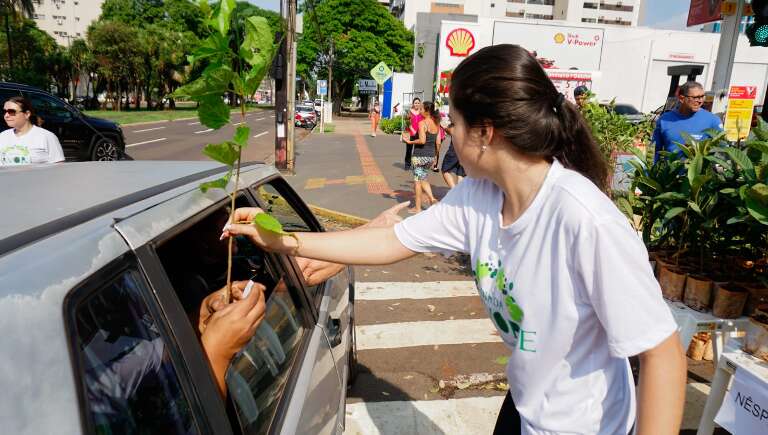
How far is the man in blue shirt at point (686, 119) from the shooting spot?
5672 millimetres

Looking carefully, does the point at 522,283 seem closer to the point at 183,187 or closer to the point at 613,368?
the point at 613,368

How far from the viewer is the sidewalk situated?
31.2 ft

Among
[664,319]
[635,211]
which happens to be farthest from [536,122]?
[635,211]

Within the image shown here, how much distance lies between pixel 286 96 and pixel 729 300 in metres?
11.0

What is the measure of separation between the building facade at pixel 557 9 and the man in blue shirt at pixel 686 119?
74609 mm

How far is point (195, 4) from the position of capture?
132 centimetres

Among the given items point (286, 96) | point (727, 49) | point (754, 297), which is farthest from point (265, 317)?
point (286, 96)

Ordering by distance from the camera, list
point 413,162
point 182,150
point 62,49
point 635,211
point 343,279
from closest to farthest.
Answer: point 343,279
point 635,211
point 413,162
point 182,150
point 62,49

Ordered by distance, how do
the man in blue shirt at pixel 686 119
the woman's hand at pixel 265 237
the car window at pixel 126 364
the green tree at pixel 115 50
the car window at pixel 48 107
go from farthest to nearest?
the green tree at pixel 115 50
the car window at pixel 48 107
the man in blue shirt at pixel 686 119
the woman's hand at pixel 265 237
the car window at pixel 126 364

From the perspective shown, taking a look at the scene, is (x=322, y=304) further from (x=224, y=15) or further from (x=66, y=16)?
(x=66, y=16)

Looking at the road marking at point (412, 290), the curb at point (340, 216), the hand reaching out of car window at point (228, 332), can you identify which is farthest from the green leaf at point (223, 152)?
the curb at point (340, 216)

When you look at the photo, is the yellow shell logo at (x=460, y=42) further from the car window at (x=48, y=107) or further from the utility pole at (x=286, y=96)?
the car window at (x=48, y=107)

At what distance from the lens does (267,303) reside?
1905mm

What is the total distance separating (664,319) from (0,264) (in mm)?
1374
